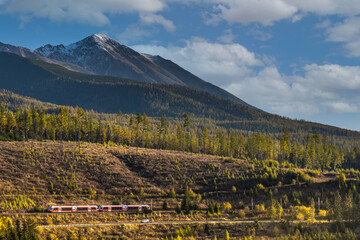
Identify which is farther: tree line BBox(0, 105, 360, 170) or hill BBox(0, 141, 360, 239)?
tree line BBox(0, 105, 360, 170)

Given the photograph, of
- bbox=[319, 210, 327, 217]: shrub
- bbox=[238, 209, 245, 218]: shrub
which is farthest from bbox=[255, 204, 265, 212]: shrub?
bbox=[319, 210, 327, 217]: shrub

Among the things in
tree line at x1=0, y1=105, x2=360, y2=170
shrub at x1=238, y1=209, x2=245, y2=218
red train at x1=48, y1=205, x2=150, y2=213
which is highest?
tree line at x1=0, y1=105, x2=360, y2=170

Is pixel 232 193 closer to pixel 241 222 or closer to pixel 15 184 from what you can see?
pixel 241 222

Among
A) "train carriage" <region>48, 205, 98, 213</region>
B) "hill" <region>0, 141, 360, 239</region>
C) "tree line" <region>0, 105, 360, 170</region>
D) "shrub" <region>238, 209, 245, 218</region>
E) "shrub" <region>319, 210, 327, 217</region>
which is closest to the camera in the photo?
"hill" <region>0, 141, 360, 239</region>

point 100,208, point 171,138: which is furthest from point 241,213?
point 171,138

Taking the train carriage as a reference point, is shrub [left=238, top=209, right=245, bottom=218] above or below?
below

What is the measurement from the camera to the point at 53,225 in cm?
5681

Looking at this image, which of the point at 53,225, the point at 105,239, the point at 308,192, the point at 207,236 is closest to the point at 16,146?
the point at 53,225

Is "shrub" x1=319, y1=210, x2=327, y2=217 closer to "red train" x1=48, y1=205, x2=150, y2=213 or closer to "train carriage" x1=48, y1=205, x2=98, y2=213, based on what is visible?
A: "red train" x1=48, y1=205, x2=150, y2=213

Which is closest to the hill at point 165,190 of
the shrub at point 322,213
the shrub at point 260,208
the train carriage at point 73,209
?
the shrub at point 260,208

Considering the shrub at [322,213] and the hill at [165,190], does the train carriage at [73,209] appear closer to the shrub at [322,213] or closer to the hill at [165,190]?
the hill at [165,190]

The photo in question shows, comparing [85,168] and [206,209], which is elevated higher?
[85,168]

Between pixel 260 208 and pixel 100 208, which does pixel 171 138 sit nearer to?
pixel 260 208

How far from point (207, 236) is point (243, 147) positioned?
93638 mm
